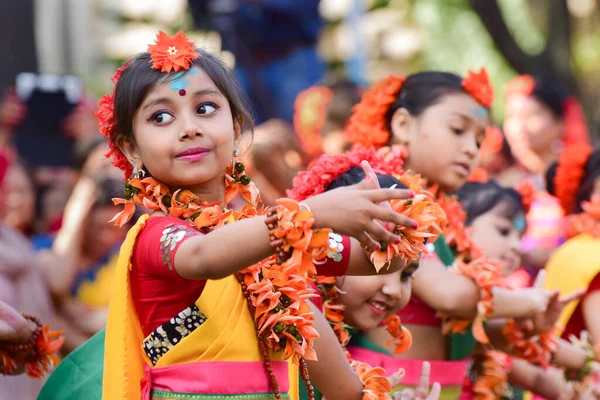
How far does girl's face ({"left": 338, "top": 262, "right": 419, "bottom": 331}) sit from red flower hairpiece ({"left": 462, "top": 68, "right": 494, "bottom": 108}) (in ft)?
3.52

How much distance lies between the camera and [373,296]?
3646 millimetres

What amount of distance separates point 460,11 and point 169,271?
11.0 m

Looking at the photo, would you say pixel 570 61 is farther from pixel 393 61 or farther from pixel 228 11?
pixel 228 11

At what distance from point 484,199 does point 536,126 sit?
309cm

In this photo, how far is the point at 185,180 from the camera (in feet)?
10.1

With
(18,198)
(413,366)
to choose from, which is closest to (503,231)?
(413,366)

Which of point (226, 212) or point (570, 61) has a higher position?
point (226, 212)

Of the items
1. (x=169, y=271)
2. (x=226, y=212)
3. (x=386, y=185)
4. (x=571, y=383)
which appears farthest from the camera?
(x=571, y=383)

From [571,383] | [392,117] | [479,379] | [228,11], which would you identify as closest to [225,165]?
[392,117]

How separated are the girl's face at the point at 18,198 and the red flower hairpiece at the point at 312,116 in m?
1.90

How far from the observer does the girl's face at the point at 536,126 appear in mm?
7797

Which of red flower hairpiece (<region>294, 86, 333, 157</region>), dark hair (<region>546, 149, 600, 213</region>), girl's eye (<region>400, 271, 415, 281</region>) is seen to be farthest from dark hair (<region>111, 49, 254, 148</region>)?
red flower hairpiece (<region>294, 86, 333, 157</region>)

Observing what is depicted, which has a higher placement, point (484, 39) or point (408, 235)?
point (408, 235)

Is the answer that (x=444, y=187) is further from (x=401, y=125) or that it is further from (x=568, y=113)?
(x=568, y=113)
